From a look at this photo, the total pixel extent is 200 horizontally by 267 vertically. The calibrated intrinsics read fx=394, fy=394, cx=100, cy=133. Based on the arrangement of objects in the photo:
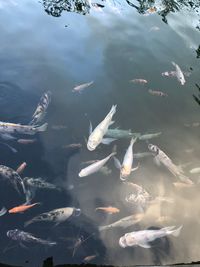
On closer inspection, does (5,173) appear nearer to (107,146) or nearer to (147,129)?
(107,146)

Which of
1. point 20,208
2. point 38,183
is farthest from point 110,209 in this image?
point 20,208

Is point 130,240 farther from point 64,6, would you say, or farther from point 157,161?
point 64,6

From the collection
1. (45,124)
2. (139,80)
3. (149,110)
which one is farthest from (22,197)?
(139,80)

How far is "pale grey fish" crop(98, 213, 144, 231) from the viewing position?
6238 mm

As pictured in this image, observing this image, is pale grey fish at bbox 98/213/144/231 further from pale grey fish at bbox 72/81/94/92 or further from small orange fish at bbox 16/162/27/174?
pale grey fish at bbox 72/81/94/92

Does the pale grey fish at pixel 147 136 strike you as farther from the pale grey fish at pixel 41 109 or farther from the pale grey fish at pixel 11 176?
the pale grey fish at pixel 11 176

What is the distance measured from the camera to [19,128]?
7.59 meters

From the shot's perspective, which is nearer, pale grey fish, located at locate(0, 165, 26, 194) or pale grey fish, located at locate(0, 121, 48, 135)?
pale grey fish, located at locate(0, 165, 26, 194)

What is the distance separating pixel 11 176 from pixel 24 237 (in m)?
1.23

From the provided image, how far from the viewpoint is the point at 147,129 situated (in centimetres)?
841

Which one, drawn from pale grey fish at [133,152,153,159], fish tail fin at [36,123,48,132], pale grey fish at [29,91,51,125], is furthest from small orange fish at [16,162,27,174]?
pale grey fish at [133,152,153,159]

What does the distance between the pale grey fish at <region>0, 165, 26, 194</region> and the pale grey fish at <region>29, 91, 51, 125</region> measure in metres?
1.40

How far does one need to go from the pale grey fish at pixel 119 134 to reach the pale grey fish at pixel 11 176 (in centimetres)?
204

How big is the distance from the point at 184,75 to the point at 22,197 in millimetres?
5709
